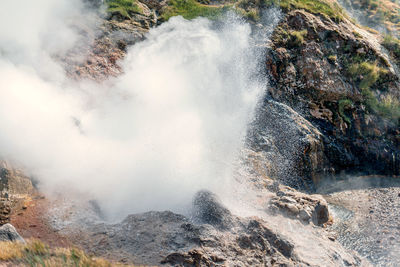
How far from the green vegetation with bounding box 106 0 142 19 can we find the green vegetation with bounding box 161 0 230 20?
1.06m

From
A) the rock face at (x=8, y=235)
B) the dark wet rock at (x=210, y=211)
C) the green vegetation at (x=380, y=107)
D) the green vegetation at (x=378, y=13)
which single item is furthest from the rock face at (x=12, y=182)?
the green vegetation at (x=378, y=13)

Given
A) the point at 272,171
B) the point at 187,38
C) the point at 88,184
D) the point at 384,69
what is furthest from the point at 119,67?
the point at 384,69

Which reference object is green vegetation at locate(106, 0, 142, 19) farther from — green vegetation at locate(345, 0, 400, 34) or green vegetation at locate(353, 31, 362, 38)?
green vegetation at locate(345, 0, 400, 34)

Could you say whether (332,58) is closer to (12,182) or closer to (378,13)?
(12,182)

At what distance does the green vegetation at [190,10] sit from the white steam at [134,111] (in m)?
0.41

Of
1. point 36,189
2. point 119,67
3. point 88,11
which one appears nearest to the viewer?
point 36,189

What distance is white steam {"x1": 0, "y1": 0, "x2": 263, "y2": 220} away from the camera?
230 inches

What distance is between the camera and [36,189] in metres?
5.56

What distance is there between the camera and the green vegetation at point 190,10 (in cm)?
1187

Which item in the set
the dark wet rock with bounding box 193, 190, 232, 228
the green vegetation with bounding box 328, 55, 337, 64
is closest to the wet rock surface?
the dark wet rock with bounding box 193, 190, 232, 228

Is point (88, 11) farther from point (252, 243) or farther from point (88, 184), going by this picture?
point (252, 243)

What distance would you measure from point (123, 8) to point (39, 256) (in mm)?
10020

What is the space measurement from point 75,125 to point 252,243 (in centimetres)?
437

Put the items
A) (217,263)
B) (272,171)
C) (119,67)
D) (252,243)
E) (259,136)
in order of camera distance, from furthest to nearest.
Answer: (119,67)
(259,136)
(272,171)
(252,243)
(217,263)
